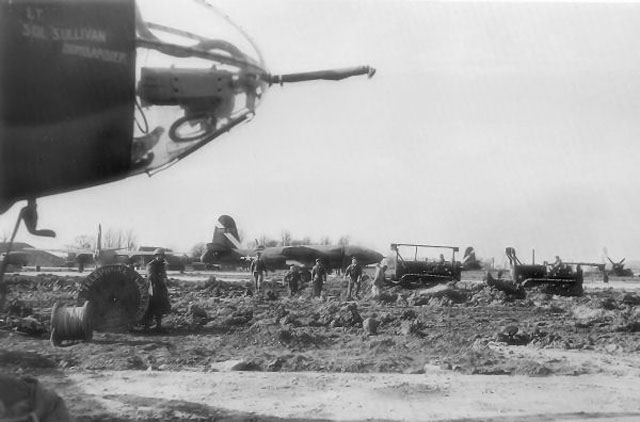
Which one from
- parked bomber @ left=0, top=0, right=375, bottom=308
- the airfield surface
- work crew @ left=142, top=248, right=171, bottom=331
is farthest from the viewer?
work crew @ left=142, top=248, right=171, bottom=331

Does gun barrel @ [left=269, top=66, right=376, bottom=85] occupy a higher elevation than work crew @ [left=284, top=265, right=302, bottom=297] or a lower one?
higher

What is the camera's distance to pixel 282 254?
39219 millimetres

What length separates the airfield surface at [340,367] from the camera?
6.37 m

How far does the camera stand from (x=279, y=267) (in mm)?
39938

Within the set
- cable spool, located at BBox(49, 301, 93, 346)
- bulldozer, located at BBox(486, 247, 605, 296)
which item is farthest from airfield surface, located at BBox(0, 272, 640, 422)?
bulldozer, located at BBox(486, 247, 605, 296)

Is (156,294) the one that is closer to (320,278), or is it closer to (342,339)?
(342,339)

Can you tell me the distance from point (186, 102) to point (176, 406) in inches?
134

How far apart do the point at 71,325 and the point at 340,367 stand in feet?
14.6

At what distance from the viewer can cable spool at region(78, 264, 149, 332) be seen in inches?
452

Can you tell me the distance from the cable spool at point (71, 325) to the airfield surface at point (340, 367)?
22 cm

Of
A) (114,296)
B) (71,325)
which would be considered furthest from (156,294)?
(71,325)

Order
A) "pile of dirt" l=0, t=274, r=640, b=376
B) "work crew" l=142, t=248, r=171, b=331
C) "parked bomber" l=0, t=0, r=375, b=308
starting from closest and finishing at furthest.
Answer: "parked bomber" l=0, t=0, r=375, b=308, "pile of dirt" l=0, t=274, r=640, b=376, "work crew" l=142, t=248, r=171, b=331

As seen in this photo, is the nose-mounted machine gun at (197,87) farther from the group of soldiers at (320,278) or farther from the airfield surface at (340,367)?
the group of soldiers at (320,278)

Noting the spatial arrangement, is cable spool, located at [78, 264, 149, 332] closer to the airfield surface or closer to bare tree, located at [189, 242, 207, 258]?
the airfield surface
